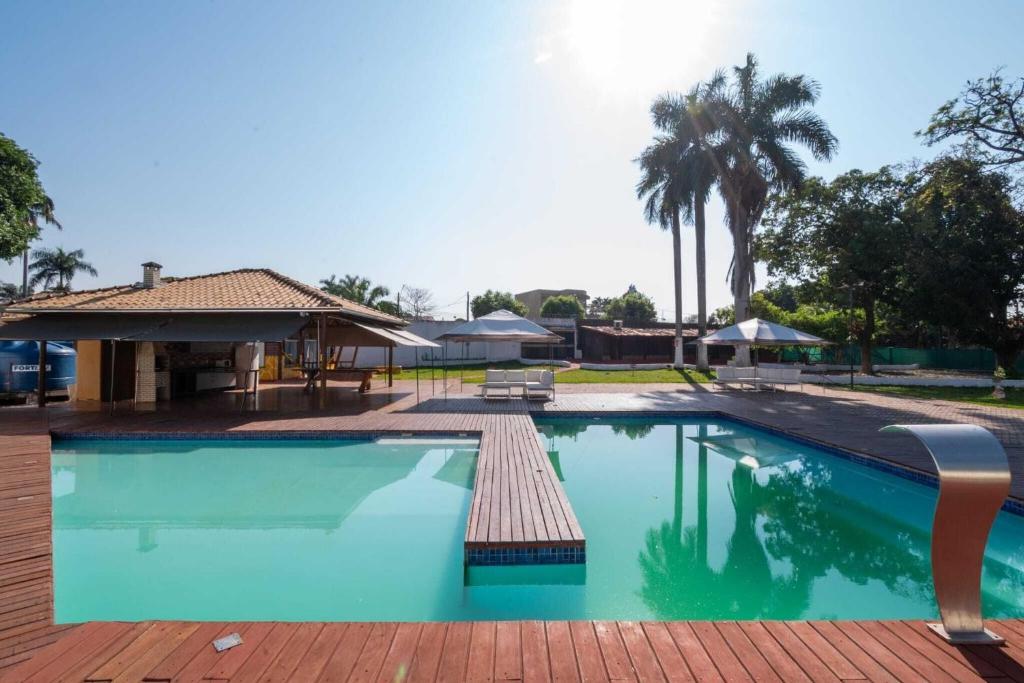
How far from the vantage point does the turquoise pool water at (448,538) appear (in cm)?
409

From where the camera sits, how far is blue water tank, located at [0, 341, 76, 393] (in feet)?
45.3

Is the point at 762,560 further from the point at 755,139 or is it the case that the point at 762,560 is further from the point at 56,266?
the point at 56,266

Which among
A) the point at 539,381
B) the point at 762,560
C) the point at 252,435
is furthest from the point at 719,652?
the point at 539,381

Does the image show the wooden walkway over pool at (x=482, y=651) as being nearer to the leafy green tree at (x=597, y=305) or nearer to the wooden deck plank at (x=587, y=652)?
the wooden deck plank at (x=587, y=652)

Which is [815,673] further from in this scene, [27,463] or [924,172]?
[924,172]

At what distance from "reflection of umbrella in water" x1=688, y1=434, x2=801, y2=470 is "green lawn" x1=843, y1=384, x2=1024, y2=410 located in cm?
880

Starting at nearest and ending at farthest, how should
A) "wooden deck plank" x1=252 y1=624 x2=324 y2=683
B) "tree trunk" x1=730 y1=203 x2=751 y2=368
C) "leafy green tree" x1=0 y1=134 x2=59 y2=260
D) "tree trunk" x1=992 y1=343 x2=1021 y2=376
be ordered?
"wooden deck plank" x1=252 y1=624 x2=324 y2=683, "leafy green tree" x1=0 y1=134 x2=59 y2=260, "tree trunk" x1=992 y1=343 x2=1021 y2=376, "tree trunk" x1=730 y1=203 x2=751 y2=368

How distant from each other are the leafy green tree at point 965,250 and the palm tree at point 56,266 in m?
52.4

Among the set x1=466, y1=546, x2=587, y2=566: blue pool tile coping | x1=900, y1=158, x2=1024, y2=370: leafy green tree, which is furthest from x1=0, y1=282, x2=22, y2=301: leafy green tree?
A: x1=900, y1=158, x2=1024, y2=370: leafy green tree

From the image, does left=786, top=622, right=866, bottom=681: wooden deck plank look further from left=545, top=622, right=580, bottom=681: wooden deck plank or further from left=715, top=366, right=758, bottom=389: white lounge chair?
left=715, top=366, right=758, bottom=389: white lounge chair

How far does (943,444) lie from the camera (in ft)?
8.77

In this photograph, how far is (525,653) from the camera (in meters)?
2.70

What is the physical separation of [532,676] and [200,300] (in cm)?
1301

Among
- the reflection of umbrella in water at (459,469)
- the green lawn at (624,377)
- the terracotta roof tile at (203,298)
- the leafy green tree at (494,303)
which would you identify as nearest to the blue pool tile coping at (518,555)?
the reflection of umbrella in water at (459,469)
